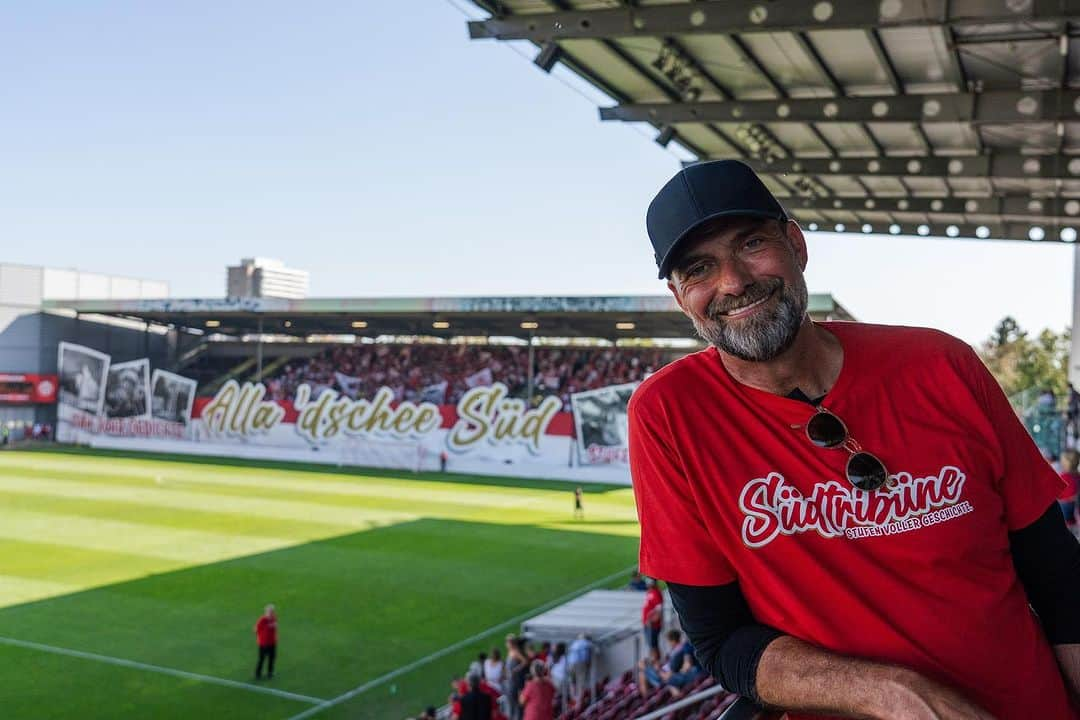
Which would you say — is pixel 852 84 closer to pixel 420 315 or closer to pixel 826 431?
pixel 826 431

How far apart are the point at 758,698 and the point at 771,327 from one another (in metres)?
0.61

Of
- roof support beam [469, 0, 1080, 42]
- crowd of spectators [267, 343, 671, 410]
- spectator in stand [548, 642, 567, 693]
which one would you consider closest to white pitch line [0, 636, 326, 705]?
spectator in stand [548, 642, 567, 693]

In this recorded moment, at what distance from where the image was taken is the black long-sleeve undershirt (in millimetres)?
1623

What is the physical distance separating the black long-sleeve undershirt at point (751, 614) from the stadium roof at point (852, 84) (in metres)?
8.26

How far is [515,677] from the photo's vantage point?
11.8 m

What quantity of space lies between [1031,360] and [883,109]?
202 feet

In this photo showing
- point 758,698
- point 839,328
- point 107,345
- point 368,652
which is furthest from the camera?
point 107,345

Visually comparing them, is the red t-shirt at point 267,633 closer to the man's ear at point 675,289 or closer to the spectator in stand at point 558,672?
the spectator in stand at point 558,672

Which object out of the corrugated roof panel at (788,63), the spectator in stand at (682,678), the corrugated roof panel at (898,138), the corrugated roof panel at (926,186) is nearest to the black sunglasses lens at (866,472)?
the spectator in stand at (682,678)

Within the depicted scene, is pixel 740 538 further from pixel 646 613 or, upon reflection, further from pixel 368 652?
pixel 368 652

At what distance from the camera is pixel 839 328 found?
6.23ft

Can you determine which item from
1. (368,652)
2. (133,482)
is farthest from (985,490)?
(133,482)

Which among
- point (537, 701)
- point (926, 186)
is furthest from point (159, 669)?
point (926, 186)

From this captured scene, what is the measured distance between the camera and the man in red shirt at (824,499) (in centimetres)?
157
